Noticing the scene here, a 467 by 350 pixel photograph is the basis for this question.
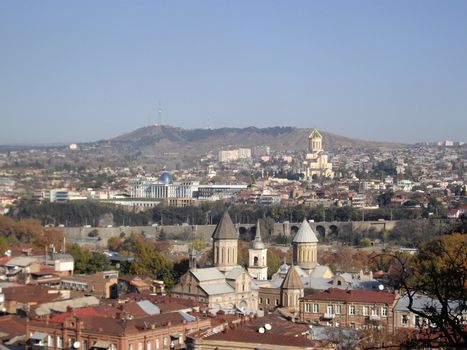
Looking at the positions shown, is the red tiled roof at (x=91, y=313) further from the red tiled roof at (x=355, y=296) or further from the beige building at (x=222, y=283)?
the red tiled roof at (x=355, y=296)

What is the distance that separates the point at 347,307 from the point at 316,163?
453ft

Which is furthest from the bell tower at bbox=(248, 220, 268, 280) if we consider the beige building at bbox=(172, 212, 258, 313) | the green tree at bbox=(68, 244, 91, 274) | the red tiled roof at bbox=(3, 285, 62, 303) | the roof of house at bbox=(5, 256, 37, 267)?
the red tiled roof at bbox=(3, 285, 62, 303)

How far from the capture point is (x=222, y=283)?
34.6m

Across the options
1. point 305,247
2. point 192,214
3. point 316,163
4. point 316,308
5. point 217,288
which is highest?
point 305,247

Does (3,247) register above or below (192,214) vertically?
above

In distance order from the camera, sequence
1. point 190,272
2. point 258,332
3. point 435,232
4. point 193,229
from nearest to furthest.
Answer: point 258,332 → point 190,272 → point 435,232 → point 193,229

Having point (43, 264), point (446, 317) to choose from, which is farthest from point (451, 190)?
point (446, 317)

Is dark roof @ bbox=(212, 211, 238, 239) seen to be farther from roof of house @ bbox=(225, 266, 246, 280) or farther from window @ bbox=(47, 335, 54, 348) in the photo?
window @ bbox=(47, 335, 54, 348)

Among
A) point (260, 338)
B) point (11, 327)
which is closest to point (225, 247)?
point (11, 327)

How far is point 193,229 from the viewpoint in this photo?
7569cm

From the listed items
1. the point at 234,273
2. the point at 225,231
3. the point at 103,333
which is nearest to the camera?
the point at 103,333

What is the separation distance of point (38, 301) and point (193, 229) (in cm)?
4679

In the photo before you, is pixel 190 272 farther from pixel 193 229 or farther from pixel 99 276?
pixel 193 229

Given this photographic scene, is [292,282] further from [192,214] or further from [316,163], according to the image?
[316,163]
